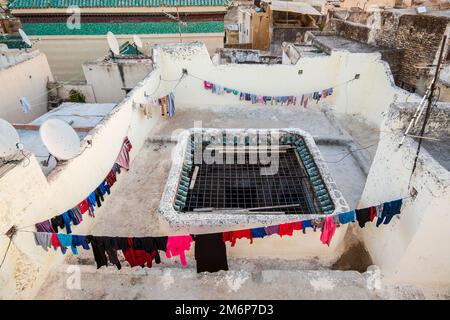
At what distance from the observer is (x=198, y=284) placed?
6977 mm

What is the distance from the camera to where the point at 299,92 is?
16156 millimetres

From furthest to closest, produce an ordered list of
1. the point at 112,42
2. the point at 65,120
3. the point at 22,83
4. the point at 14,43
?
the point at 14,43 → the point at 112,42 → the point at 22,83 → the point at 65,120

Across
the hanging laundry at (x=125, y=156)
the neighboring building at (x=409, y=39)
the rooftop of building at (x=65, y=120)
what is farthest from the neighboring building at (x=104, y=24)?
the hanging laundry at (x=125, y=156)

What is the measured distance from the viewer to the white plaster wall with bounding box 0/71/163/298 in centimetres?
577

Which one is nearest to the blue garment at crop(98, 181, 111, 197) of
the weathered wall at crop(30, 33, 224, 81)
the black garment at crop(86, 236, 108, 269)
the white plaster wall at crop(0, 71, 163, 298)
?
the white plaster wall at crop(0, 71, 163, 298)

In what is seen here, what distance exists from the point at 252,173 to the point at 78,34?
16.3 metres

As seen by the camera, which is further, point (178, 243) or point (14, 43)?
point (14, 43)

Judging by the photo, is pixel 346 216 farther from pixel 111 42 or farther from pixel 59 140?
pixel 111 42

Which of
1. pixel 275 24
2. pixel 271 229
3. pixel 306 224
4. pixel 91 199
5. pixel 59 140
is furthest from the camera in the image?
pixel 275 24

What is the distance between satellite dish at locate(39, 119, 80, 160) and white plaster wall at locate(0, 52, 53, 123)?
7.54m

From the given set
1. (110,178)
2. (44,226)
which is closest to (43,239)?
(44,226)

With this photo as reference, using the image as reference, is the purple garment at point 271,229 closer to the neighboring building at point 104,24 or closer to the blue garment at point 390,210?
the blue garment at point 390,210

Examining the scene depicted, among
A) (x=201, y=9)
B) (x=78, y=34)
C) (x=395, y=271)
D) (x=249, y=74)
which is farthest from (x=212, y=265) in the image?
(x=78, y=34)

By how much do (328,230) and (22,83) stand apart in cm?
1469
